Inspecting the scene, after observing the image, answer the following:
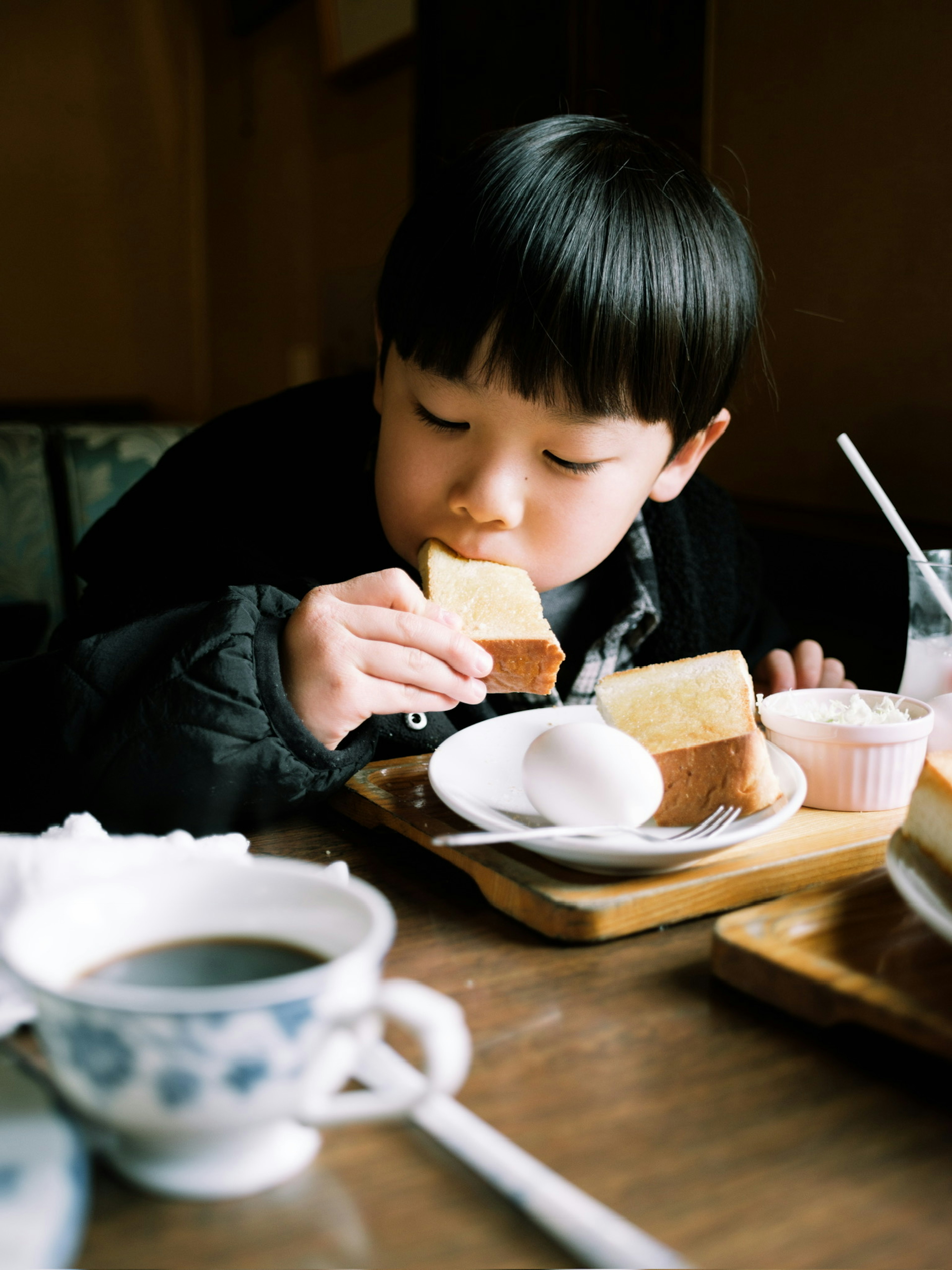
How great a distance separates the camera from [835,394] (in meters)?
1.78

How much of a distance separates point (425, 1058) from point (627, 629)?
3.44ft

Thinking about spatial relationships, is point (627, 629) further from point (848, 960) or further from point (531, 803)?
point (848, 960)

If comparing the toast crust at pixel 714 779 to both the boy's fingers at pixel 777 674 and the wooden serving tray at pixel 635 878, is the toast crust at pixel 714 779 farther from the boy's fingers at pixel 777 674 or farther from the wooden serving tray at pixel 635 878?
the boy's fingers at pixel 777 674

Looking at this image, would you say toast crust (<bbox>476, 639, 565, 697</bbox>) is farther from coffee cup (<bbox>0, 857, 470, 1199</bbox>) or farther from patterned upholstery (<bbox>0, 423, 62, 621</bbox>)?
patterned upholstery (<bbox>0, 423, 62, 621</bbox>)

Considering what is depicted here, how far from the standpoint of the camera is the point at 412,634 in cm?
83

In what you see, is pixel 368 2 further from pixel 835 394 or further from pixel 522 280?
pixel 522 280

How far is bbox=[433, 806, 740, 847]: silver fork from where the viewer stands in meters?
0.64

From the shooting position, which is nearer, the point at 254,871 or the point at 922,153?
the point at 254,871

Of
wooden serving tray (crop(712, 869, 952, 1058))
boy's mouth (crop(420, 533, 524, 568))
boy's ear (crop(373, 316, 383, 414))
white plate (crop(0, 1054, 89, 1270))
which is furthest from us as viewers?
boy's ear (crop(373, 316, 383, 414))

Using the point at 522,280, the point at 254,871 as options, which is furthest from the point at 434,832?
the point at 522,280

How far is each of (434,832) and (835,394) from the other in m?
1.35

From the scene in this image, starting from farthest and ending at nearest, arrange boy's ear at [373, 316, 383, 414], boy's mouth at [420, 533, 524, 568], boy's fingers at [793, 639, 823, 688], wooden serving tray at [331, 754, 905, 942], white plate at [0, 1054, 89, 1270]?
1. boy's fingers at [793, 639, 823, 688]
2. boy's ear at [373, 316, 383, 414]
3. boy's mouth at [420, 533, 524, 568]
4. wooden serving tray at [331, 754, 905, 942]
5. white plate at [0, 1054, 89, 1270]

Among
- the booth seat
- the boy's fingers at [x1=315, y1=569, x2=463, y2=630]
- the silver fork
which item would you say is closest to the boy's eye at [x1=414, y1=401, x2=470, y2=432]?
the boy's fingers at [x1=315, y1=569, x2=463, y2=630]

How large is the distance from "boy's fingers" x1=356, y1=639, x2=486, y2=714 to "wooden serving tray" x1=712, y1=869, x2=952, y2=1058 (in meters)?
0.32
